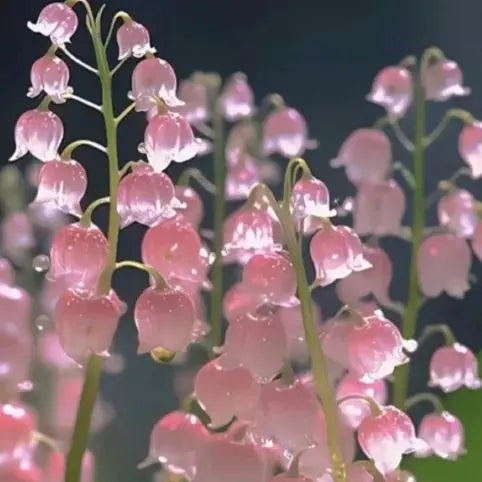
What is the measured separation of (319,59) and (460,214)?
0.79 feet

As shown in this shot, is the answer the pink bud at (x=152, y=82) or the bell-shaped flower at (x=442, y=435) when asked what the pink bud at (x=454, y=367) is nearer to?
the bell-shaped flower at (x=442, y=435)

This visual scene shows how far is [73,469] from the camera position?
68cm

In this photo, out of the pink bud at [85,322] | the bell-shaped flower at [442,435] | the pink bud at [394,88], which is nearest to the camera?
the pink bud at [85,322]

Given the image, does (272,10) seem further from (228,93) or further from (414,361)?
(414,361)

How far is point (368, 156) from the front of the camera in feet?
2.87

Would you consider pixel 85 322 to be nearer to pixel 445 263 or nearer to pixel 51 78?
pixel 51 78

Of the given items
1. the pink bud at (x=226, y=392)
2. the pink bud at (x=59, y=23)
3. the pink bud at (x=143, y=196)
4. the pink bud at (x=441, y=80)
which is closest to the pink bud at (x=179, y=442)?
the pink bud at (x=226, y=392)

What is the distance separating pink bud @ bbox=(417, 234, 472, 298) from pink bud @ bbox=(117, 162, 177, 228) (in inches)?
11.3

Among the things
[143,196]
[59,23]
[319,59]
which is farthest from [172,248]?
[319,59]

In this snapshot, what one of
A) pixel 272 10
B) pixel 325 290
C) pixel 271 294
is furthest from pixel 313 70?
pixel 271 294

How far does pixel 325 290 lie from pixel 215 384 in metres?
0.37

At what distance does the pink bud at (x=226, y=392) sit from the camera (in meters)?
0.64

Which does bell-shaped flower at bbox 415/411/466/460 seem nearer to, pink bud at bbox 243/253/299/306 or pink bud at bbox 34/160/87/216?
pink bud at bbox 243/253/299/306

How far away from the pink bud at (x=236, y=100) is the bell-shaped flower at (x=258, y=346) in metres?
0.34
